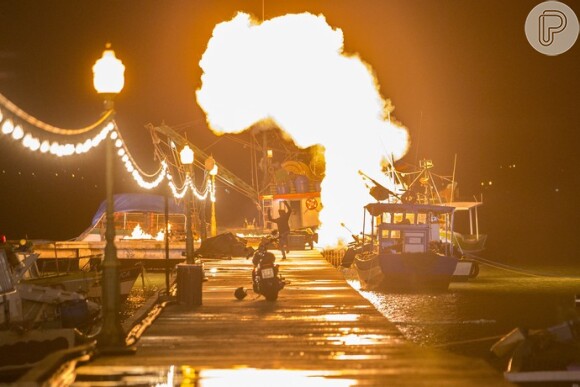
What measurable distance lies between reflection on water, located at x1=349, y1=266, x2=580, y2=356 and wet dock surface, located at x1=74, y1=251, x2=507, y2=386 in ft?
5.86

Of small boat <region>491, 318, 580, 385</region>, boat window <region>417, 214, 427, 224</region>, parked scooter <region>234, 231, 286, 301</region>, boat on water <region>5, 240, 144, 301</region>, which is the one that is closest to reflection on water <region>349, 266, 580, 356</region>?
small boat <region>491, 318, 580, 385</region>

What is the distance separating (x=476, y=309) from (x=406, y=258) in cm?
554

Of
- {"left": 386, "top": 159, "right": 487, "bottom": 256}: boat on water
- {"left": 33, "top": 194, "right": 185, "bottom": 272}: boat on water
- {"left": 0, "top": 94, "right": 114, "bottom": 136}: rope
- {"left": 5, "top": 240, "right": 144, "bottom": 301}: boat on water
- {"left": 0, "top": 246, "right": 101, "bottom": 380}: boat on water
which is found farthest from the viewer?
{"left": 386, "top": 159, "right": 487, "bottom": 256}: boat on water

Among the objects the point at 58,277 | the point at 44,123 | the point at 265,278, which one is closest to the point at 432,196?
the point at 58,277

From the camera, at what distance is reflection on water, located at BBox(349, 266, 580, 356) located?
53.7 ft

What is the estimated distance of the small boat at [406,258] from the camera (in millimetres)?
28047

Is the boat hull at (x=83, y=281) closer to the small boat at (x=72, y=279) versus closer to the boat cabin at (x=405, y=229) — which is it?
the small boat at (x=72, y=279)

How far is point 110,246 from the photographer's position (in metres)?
11.6

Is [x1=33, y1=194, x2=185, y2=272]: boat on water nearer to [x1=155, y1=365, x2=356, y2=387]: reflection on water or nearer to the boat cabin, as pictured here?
the boat cabin

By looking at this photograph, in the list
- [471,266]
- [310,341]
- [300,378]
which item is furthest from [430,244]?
[300,378]

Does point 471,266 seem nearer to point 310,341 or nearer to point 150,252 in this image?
point 150,252

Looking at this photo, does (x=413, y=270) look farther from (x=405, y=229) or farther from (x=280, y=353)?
(x=280, y=353)

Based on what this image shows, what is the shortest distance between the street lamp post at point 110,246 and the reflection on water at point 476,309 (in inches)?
223

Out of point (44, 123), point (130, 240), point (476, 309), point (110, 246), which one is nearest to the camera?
point (44, 123)
